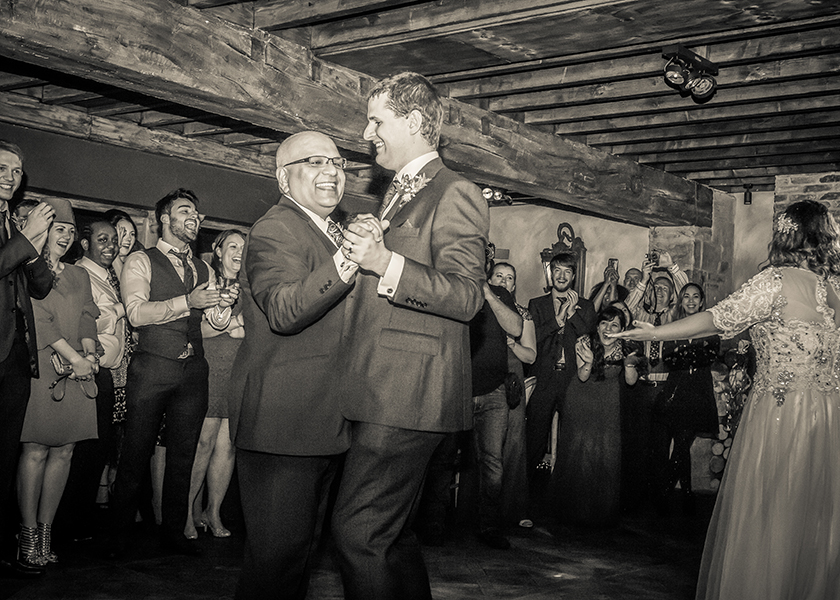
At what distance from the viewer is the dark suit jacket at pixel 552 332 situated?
230 inches

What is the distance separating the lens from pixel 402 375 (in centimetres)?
206

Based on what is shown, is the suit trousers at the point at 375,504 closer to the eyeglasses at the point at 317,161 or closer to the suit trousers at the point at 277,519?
the suit trousers at the point at 277,519

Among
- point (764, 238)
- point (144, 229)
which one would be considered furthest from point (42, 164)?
point (764, 238)

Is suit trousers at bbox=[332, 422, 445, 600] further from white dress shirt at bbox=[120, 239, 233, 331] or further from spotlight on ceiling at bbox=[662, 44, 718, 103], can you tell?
spotlight on ceiling at bbox=[662, 44, 718, 103]

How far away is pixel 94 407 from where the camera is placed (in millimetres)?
4172

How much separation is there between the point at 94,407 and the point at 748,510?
293cm

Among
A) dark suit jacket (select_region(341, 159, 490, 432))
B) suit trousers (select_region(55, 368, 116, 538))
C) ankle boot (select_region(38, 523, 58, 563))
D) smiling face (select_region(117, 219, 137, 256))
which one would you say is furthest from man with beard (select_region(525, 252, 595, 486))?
dark suit jacket (select_region(341, 159, 490, 432))

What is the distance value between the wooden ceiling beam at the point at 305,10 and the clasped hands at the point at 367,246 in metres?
2.25

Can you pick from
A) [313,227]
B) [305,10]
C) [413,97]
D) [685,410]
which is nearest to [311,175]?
[313,227]

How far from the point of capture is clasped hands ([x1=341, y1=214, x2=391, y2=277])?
1922mm

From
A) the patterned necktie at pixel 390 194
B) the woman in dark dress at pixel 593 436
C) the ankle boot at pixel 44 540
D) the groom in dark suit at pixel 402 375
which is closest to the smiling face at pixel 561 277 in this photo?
the woman in dark dress at pixel 593 436

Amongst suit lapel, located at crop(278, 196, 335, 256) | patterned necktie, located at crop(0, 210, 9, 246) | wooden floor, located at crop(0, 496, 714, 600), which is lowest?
wooden floor, located at crop(0, 496, 714, 600)

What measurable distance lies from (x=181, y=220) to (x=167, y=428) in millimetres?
1018

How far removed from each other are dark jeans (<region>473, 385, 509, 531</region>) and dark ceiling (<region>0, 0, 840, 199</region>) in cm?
188
